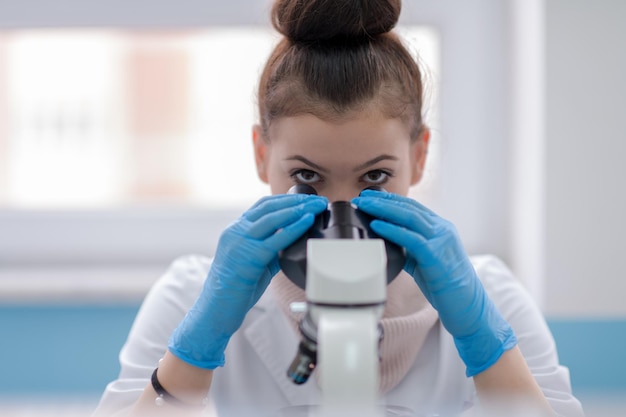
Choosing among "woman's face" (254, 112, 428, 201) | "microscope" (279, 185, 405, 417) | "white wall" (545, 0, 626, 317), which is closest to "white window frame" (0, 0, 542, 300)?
"white wall" (545, 0, 626, 317)

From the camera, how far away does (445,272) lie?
962 millimetres

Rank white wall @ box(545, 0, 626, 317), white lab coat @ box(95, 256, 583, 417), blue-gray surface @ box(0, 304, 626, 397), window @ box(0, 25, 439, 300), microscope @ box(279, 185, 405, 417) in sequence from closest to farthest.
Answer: microscope @ box(279, 185, 405, 417) → white lab coat @ box(95, 256, 583, 417) → white wall @ box(545, 0, 626, 317) → blue-gray surface @ box(0, 304, 626, 397) → window @ box(0, 25, 439, 300)

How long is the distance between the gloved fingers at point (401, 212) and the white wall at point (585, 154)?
895mm

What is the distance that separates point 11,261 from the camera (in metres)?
2.12

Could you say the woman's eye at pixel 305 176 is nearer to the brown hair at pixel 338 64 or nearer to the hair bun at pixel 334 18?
the brown hair at pixel 338 64

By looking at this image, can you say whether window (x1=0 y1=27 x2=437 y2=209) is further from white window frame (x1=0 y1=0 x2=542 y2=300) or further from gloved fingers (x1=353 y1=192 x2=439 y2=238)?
gloved fingers (x1=353 y1=192 x2=439 y2=238)

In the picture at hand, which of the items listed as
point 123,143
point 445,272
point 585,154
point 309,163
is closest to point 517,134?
point 585,154

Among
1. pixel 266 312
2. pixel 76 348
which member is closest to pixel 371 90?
pixel 266 312

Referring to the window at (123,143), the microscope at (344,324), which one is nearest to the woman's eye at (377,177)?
the microscope at (344,324)

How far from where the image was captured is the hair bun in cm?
122

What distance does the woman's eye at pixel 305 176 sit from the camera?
3.86ft

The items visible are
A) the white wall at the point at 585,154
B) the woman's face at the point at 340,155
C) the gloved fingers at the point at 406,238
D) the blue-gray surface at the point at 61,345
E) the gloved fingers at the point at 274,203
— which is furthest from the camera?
the blue-gray surface at the point at 61,345

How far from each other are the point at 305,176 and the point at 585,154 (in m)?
0.92

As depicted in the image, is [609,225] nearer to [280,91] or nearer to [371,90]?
[371,90]
